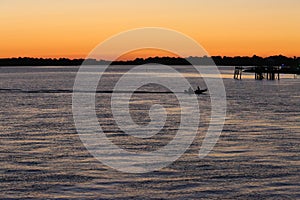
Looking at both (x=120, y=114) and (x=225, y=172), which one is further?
(x=120, y=114)

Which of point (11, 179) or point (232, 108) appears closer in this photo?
point (11, 179)

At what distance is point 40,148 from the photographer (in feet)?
108

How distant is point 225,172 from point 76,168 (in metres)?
7.16

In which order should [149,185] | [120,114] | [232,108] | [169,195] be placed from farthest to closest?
[232,108] → [120,114] → [149,185] → [169,195]

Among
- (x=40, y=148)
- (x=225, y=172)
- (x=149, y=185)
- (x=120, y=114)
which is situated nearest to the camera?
(x=149, y=185)

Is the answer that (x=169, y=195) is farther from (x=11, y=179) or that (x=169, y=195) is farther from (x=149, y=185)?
(x=11, y=179)

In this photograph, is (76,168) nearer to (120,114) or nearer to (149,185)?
(149,185)

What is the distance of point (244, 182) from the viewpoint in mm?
24203

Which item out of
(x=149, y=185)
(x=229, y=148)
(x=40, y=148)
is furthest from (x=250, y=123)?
(x=149, y=185)

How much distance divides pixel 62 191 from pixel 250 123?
26.9m

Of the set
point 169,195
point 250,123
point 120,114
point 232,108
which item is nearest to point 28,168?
point 169,195

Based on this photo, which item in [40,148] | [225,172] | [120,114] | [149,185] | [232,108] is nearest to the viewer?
[149,185]

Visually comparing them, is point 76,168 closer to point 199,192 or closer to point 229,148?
point 199,192

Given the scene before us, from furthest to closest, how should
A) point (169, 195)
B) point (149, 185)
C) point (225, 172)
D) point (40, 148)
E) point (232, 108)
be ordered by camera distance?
1. point (232, 108)
2. point (40, 148)
3. point (225, 172)
4. point (149, 185)
5. point (169, 195)
